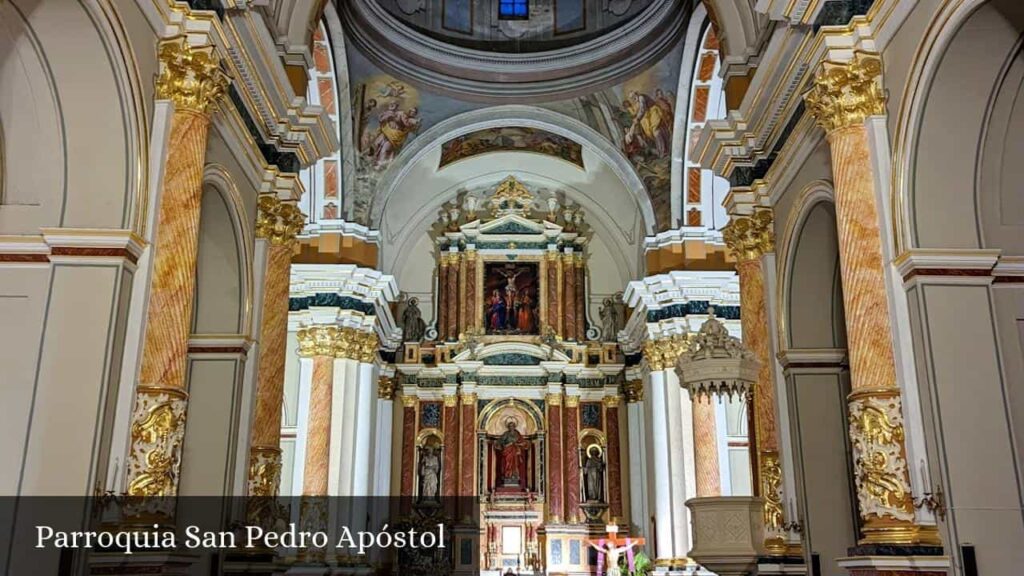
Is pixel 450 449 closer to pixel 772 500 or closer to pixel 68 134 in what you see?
pixel 772 500

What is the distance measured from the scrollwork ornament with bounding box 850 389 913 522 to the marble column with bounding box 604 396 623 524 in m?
12.3

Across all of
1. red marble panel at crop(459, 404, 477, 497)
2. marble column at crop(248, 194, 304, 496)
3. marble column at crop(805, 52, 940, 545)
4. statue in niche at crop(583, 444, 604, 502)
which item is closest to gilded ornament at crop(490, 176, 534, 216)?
red marble panel at crop(459, 404, 477, 497)

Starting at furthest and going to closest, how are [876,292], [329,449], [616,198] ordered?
[616,198] → [329,449] → [876,292]

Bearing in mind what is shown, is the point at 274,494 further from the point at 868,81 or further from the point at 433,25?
the point at 433,25

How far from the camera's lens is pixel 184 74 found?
726 centimetres

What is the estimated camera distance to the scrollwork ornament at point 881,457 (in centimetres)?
667

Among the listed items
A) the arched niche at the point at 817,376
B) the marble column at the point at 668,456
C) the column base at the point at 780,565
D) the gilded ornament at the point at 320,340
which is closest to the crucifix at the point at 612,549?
the marble column at the point at 668,456

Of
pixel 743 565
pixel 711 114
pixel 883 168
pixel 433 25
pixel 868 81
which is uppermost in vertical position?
pixel 433 25

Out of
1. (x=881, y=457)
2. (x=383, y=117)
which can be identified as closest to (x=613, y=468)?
(x=383, y=117)

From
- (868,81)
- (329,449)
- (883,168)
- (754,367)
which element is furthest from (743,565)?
(329,449)

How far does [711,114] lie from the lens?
52.9ft

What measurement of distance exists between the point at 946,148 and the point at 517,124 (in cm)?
1215

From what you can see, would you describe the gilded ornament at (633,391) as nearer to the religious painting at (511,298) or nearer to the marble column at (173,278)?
the religious painting at (511,298)

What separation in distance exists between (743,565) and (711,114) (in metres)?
8.97
